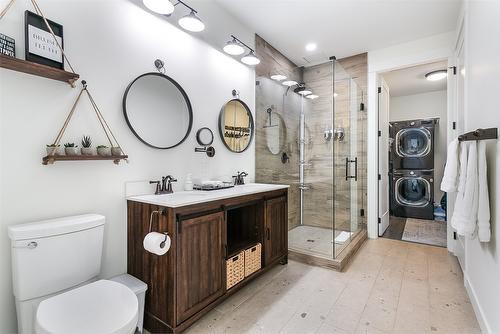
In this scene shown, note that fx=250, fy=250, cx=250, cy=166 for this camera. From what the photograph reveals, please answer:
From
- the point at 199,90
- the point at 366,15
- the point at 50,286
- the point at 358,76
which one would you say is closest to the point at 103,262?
the point at 50,286

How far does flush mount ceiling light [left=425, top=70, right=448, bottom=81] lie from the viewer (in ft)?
13.4

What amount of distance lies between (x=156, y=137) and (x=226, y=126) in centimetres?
86

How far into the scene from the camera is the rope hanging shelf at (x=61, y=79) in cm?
128

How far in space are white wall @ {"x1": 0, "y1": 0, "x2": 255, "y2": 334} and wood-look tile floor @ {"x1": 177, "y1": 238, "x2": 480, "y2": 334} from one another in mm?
1001

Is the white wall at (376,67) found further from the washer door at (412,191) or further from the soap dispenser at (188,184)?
the soap dispenser at (188,184)

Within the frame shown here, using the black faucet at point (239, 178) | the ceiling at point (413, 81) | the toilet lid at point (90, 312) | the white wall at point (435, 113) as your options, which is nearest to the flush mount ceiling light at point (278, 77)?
the black faucet at point (239, 178)

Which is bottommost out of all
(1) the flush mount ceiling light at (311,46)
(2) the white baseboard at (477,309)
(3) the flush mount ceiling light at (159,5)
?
(2) the white baseboard at (477,309)

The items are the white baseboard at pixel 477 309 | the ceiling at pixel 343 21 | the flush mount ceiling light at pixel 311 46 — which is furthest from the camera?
the flush mount ceiling light at pixel 311 46

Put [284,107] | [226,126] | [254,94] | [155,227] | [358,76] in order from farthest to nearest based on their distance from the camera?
1. [358,76]
2. [284,107]
3. [254,94]
4. [226,126]
5. [155,227]

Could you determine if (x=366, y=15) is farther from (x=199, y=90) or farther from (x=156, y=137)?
(x=156, y=137)

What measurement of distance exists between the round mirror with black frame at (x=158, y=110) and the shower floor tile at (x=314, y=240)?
1.90 meters

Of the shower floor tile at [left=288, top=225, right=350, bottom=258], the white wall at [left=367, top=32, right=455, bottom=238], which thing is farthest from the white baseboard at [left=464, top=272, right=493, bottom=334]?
the white wall at [left=367, top=32, right=455, bottom=238]

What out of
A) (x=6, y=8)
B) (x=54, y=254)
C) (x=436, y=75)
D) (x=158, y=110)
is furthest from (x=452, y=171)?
(x=436, y=75)

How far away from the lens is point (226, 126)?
270 centimetres
